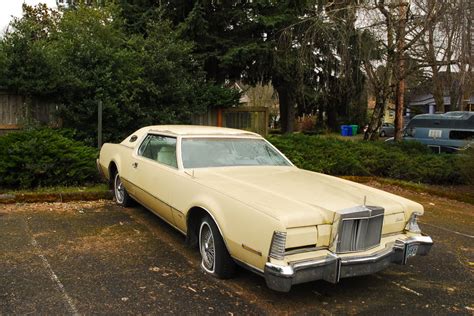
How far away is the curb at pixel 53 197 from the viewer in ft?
23.9

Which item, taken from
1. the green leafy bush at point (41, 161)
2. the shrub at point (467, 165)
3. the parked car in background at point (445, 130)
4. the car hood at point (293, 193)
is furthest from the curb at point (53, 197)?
the parked car in background at point (445, 130)

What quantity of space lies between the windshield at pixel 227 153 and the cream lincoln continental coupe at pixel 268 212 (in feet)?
0.04

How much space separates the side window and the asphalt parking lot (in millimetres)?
1017

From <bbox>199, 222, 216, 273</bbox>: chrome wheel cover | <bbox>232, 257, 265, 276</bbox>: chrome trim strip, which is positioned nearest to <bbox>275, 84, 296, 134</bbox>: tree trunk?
<bbox>199, 222, 216, 273</bbox>: chrome wheel cover

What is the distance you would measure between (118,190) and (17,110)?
13.5ft

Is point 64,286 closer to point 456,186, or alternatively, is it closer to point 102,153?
point 102,153

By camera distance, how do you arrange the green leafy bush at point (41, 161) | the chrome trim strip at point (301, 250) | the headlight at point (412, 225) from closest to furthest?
1. the chrome trim strip at point (301, 250)
2. the headlight at point (412, 225)
3. the green leafy bush at point (41, 161)

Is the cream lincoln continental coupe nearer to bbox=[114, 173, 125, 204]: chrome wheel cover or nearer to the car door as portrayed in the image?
the car door

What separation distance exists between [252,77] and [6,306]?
39.9 ft

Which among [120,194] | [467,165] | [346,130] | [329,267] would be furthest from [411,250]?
[346,130]

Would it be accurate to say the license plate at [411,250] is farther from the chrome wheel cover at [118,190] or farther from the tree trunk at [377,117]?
the tree trunk at [377,117]

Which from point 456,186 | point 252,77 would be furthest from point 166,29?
point 456,186

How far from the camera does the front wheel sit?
13.5 ft

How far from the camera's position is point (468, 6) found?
1001 centimetres
